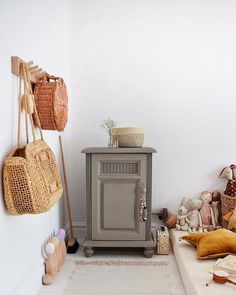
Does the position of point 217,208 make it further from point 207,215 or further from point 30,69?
point 30,69

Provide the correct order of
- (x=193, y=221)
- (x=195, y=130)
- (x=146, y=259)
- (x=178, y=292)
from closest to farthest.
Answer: (x=178, y=292) < (x=146, y=259) < (x=193, y=221) < (x=195, y=130)

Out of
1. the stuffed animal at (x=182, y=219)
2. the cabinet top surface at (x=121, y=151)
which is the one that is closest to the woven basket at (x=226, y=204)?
the stuffed animal at (x=182, y=219)

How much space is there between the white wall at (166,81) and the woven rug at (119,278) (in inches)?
32.6

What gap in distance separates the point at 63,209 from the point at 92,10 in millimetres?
1929

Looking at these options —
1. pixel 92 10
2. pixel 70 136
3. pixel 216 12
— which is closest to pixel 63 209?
pixel 70 136

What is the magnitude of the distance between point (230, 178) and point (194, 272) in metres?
1.20

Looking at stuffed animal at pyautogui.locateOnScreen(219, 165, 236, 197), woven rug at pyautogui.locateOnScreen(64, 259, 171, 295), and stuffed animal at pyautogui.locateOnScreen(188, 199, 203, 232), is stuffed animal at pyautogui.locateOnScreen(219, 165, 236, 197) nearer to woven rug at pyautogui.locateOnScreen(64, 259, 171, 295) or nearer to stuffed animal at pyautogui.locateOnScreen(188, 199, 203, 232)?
stuffed animal at pyautogui.locateOnScreen(188, 199, 203, 232)

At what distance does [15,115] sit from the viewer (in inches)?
73.7

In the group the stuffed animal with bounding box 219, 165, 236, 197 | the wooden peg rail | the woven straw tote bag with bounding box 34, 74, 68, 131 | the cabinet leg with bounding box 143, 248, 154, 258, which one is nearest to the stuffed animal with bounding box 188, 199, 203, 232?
the stuffed animal with bounding box 219, 165, 236, 197

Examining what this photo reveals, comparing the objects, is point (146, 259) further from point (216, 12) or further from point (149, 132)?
point (216, 12)

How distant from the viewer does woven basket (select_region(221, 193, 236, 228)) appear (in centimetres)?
298

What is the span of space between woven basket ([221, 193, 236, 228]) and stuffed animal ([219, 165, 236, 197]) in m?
0.05

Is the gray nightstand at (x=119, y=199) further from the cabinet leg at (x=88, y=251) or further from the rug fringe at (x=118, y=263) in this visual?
the rug fringe at (x=118, y=263)

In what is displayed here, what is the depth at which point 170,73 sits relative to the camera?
3262 mm
